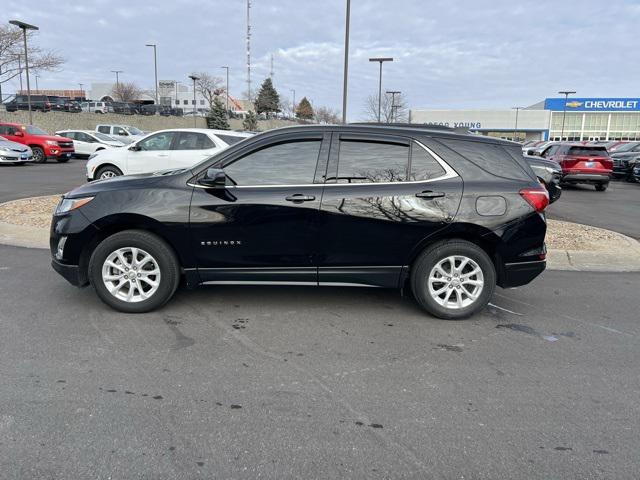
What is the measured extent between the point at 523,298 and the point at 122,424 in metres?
4.28

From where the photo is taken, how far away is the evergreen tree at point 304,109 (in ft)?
323

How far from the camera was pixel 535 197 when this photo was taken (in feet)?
15.1

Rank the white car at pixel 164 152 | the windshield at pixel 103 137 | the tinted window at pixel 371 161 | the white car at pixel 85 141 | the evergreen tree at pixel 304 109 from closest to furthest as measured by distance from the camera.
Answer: the tinted window at pixel 371 161 → the white car at pixel 164 152 → the white car at pixel 85 141 → the windshield at pixel 103 137 → the evergreen tree at pixel 304 109

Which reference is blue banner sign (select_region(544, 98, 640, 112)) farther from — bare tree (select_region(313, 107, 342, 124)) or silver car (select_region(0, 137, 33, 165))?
silver car (select_region(0, 137, 33, 165))

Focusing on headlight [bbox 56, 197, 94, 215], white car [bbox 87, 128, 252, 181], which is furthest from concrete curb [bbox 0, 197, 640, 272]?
white car [bbox 87, 128, 252, 181]

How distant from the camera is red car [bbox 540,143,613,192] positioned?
1753cm

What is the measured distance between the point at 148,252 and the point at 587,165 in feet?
56.9

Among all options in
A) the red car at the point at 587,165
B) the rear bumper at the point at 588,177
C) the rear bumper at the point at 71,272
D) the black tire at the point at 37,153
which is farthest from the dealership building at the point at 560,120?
the rear bumper at the point at 71,272

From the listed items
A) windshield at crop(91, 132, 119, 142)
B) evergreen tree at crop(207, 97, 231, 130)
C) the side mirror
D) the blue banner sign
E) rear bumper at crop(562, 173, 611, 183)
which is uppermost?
the blue banner sign

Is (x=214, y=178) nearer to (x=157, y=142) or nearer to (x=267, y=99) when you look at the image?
(x=157, y=142)

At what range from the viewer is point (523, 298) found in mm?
5469

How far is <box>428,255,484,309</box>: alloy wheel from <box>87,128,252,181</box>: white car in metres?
7.59

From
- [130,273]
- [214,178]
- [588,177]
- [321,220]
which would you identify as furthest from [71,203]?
[588,177]

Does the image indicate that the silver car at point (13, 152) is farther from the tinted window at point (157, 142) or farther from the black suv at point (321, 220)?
the black suv at point (321, 220)
